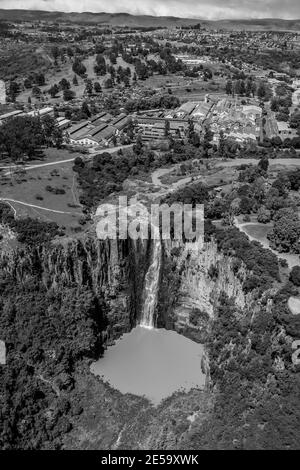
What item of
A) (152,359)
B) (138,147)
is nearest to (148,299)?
(152,359)

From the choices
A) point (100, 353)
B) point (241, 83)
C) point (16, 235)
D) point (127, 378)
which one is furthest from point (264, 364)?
point (241, 83)

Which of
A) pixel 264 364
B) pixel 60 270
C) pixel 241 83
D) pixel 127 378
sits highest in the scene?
pixel 241 83

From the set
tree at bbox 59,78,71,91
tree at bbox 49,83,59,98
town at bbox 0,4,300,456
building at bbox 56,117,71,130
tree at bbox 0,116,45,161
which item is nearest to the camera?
town at bbox 0,4,300,456

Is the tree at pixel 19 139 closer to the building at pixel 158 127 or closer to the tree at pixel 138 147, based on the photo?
the tree at pixel 138 147

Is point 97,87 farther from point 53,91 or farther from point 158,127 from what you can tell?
point 158,127

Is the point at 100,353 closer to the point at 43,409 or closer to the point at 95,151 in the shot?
the point at 43,409

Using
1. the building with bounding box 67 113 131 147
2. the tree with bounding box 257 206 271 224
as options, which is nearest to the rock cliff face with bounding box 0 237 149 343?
the tree with bounding box 257 206 271 224

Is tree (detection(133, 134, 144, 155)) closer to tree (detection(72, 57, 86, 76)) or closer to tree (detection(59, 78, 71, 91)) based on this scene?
tree (detection(59, 78, 71, 91))

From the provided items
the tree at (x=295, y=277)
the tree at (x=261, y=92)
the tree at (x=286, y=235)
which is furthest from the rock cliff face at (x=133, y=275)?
the tree at (x=261, y=92)
